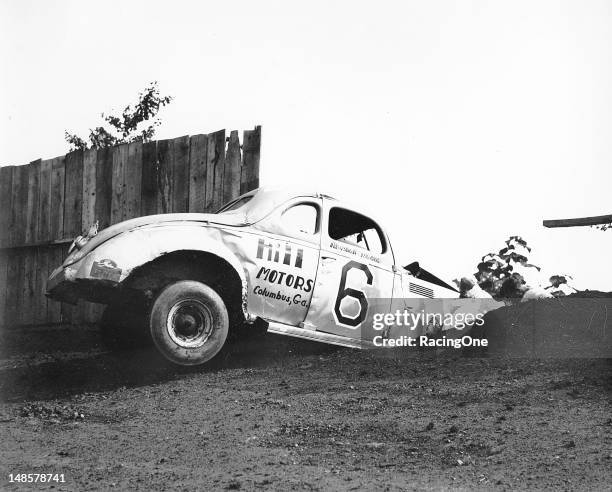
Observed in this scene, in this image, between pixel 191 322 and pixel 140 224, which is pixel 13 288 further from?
pixel 191 322

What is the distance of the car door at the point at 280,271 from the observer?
252 inches

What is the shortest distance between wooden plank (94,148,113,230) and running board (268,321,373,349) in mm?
4014

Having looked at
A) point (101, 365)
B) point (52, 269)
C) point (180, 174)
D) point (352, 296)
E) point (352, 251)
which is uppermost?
point (180, 174)

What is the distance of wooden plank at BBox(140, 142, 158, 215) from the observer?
9.50m

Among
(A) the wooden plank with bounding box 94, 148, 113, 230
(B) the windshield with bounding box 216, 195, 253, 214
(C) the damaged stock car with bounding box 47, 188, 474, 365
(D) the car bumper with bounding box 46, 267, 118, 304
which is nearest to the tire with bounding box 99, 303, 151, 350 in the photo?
(C) the damaged stock car with bounding box 47, 188, 474, 365

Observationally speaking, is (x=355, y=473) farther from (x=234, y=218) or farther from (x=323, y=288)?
(x=234, y=218)

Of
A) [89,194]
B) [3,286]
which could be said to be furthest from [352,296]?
[3,286]

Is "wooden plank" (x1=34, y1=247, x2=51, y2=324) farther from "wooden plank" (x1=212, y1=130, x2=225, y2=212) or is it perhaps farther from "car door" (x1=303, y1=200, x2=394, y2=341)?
"car door" (x1=303, y1=200, x2=394, y2=341)

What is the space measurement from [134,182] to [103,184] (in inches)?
18.4

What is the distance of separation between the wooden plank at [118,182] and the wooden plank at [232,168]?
4.73 feet

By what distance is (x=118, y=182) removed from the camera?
31.8ft

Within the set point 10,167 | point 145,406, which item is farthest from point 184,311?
point 10,167

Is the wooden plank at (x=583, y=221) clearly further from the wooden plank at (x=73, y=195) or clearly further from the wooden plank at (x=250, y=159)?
the wooden plank at (x=73, y=195)

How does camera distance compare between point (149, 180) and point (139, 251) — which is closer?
point (139, 251)
